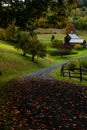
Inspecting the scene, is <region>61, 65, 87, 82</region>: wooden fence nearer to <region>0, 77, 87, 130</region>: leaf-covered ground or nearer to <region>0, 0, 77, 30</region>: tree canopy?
<region>0, 0, 77, 30</region>: tree canopy

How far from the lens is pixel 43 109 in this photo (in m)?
19.2

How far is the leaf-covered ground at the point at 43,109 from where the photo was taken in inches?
616

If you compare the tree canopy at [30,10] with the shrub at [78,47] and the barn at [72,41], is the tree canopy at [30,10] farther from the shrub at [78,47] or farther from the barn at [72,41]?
the barn at [72,41]

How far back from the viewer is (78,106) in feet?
65.4

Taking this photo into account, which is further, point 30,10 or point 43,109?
point 30,10

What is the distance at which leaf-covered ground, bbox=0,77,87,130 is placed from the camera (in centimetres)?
1565

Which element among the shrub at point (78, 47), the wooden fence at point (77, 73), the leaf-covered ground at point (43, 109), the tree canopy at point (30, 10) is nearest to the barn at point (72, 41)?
the shrub at point (78, 47)

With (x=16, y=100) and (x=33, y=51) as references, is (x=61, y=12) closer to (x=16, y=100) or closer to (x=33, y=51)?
(x=16, y=100)

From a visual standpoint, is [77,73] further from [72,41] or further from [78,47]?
[72,41]

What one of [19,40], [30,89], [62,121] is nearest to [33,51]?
[19,40]

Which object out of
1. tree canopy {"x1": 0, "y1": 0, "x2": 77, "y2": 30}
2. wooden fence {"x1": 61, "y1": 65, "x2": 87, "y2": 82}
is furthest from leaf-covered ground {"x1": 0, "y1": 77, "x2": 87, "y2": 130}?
tree canopy {"x1": 0, "y1": 0, "x2": 77, "y2": 30}

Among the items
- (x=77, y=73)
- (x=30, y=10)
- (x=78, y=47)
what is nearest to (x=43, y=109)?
(x=30, y=10)

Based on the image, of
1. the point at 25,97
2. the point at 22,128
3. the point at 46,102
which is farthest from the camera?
the point at 25,97

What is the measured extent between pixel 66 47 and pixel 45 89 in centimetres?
7907
